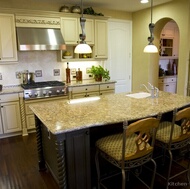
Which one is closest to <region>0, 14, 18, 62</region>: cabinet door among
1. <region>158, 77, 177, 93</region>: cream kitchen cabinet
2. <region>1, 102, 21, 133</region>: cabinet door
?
<region>1, 102, 21, 133</region>: cabinet door

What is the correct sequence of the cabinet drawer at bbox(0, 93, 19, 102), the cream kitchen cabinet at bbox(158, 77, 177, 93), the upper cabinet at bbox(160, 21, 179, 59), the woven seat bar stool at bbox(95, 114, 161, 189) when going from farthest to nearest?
the upper cabinet at bbox(160, 21, 179, 59), the cream kitchen cabinet at bbox(158, 77, 177, 93), the cabinet drawer at bbox(0, 93, 19, 102), the woven seat bar stool at bbox(95, 114, 161, 189)

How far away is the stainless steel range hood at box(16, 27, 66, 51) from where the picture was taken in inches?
151

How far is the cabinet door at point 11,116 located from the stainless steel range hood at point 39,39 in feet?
3.53

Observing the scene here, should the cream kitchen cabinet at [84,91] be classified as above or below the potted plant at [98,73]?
below

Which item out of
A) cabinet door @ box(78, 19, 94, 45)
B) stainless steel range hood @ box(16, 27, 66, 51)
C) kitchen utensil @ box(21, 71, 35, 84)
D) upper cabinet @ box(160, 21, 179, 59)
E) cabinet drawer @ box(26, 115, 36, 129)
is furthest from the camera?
upper cabinet @ box(160, 21, 179, 59)

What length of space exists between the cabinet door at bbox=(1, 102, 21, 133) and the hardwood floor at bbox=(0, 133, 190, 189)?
295mm

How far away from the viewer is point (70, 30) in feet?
14.3

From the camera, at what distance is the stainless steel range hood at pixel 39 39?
383 centimetres

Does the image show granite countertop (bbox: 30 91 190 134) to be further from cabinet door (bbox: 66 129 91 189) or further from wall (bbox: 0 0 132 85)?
wall (bbox: 0 0 132 85)

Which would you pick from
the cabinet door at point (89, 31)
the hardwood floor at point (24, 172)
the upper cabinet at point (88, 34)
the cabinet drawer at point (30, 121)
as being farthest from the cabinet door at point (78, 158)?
the cabinet door at point (89, 31)

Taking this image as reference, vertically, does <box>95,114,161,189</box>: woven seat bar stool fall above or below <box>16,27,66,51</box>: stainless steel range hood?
below

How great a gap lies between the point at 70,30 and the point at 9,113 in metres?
2.11

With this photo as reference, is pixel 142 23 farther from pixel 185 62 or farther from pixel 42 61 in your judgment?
pixel 42 61

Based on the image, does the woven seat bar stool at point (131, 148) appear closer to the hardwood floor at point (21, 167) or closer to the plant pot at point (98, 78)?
the hardwood floor at point (21, 167)
